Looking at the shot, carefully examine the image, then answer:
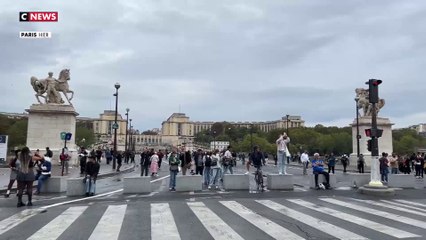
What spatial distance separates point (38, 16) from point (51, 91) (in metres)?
18.0

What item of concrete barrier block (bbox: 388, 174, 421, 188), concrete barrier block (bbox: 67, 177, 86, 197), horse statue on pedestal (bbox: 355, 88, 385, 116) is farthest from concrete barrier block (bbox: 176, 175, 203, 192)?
horse statue on pedestal (bbox: 355, 88, 385, 116)

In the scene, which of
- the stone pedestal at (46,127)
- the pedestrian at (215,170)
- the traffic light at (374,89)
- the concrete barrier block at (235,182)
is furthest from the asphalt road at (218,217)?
the stone pedestal at (46,127)

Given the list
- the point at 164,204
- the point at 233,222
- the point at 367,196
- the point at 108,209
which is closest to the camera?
the point at 233,222

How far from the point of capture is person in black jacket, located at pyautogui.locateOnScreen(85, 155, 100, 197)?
15969 mm

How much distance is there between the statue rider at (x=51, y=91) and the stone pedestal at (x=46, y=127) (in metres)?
1.10

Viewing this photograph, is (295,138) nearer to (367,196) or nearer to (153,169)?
(153,169)

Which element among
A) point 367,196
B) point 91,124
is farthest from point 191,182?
point 91,124

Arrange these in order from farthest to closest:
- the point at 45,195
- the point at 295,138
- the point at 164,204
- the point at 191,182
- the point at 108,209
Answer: the point at 295,138, the point at 191,182, the point at 45,195, the point at 164,204, the point at 108,209

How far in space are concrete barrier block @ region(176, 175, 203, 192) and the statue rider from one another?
26277 mm

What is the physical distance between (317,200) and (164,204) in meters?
5.56

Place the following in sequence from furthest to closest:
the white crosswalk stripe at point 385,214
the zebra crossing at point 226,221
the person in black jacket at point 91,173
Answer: the person in black jacket at point 91,173
the white crosswalk stripe at point 385,214
the zebra crossing at point 226,221

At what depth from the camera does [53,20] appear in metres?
21.8

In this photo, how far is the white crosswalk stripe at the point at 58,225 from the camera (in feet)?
27.3

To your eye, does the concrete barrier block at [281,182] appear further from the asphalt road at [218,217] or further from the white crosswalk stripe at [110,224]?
→ the white crosswalk stripe at [110,224]
